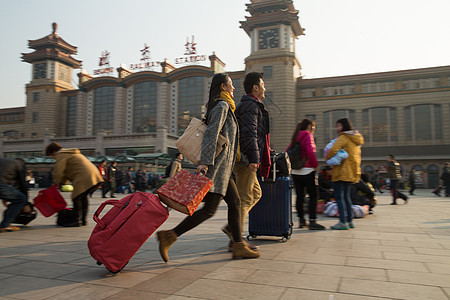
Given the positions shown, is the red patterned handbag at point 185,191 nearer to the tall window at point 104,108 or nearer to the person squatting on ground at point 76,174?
the person squatting on ground at point 76,174

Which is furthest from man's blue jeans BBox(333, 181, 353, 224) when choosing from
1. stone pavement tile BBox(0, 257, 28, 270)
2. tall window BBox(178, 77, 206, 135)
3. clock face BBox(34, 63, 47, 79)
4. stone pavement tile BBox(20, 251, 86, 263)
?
clock face BBox(34, 63, 47, 79)

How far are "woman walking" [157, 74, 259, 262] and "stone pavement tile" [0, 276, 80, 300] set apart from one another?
0.90 meters

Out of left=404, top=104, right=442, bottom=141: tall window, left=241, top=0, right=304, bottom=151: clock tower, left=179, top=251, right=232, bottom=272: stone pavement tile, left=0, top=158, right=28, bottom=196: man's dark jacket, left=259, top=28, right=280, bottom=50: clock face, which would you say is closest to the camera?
left=179, top=251, right=232, bottom=272: stone pavement tile

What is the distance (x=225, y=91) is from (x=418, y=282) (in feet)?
8.11

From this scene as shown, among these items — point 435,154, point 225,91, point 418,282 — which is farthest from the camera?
point 435,154

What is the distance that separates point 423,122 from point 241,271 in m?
40.1

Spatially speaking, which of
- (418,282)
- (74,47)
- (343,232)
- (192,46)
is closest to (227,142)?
(418,282)

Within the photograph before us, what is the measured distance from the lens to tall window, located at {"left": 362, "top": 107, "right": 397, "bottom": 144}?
37500 mm

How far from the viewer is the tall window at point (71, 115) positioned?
52.9 m

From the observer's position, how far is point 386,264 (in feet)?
10.4

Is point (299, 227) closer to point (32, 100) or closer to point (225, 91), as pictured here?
point (225, 91)

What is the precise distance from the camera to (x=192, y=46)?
158ft

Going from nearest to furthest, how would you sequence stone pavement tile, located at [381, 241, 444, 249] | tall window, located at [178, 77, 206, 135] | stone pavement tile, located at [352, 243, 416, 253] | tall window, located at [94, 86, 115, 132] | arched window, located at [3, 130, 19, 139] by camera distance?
stone pavement tile, located at [352, 243, 416, 253] → stone pavement tile, located at [381, 241, 444, 249] → tall window, located at [178, 77, 206, 135] → tall window, located at [94, 86, 115, 132] → arched window, located at [3, 130, 19, 139]

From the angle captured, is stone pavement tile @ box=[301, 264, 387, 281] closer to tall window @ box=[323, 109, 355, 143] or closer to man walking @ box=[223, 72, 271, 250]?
man walking @ box=[223, 72, 271, 250]
